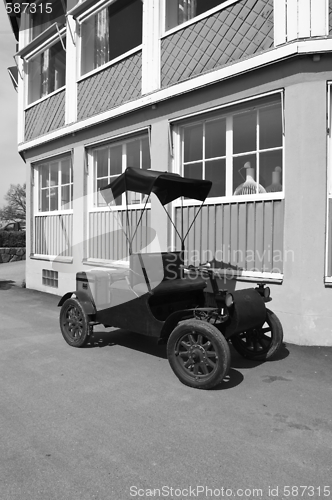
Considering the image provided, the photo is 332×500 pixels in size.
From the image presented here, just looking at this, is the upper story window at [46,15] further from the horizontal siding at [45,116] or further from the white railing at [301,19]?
the white railing at [301,19]

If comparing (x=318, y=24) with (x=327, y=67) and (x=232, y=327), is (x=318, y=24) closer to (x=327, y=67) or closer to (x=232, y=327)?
(x=327, y=67)

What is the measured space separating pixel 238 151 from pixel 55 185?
6277 millimetres

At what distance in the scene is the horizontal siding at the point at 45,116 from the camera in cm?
1077

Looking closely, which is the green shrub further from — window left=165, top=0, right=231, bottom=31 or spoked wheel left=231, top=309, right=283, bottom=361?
spoked wheel left=231, top=309, right=283, bottom=361

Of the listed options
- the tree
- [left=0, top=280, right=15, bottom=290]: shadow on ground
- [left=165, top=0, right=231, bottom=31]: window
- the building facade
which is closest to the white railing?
the building facade

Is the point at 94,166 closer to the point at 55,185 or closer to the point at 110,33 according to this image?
A: the point at 55,185

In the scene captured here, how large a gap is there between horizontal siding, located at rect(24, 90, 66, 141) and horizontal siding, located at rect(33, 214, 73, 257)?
241 cm

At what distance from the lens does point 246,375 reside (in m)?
4.62

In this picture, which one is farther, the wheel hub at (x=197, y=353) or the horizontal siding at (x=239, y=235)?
the horizontal siding at (x=239, y=235)

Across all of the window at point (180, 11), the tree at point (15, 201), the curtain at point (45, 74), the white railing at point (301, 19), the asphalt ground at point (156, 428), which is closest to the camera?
the asphalt ground at point (156, 428)

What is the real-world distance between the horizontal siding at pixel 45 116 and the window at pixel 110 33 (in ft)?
3.78

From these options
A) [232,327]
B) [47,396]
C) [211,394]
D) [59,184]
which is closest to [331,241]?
[232,327]

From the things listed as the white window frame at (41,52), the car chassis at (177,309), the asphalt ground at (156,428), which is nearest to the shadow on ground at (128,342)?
the asphalt ground at (156,428)

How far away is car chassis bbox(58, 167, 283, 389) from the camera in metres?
4.16
